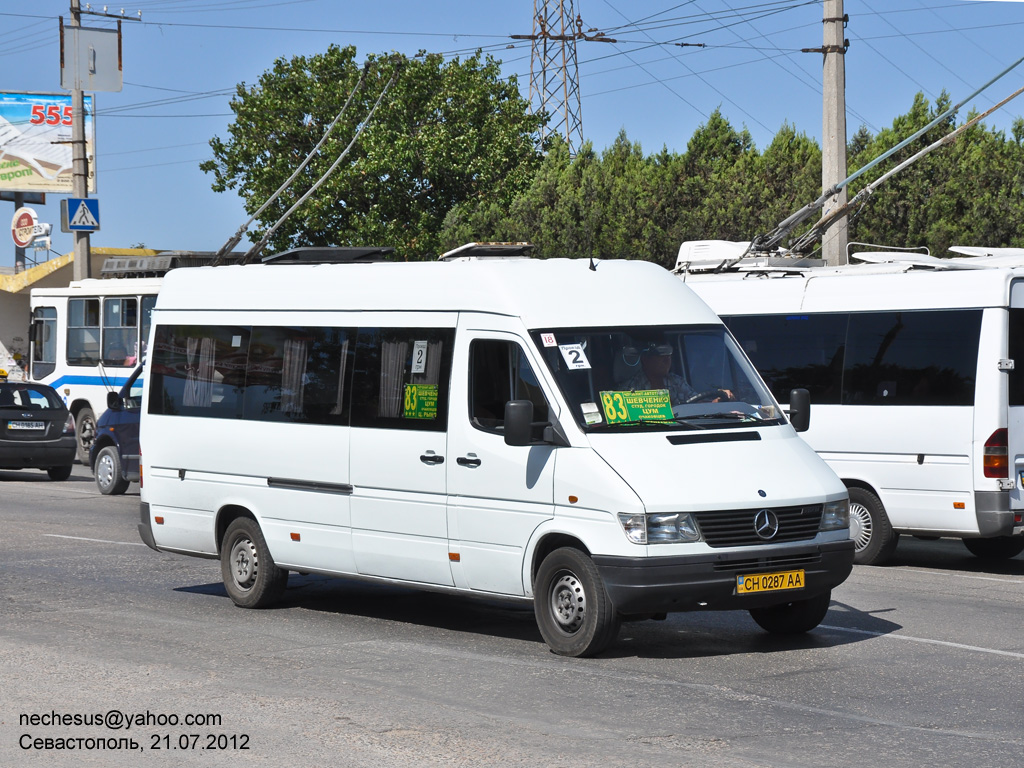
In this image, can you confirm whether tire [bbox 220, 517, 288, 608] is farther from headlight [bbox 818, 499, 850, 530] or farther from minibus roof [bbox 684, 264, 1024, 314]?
minibus roof [bbox 684, 264, 1024, 314]

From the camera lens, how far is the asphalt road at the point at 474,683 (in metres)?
6.69

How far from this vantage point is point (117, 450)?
21672 millimetres

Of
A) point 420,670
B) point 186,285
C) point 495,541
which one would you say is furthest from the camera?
point 186,285

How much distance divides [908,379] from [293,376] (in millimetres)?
5928

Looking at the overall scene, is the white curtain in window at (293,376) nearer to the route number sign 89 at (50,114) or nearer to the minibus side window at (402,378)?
the minibus side window at (402,378)

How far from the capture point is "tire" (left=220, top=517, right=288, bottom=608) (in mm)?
11000

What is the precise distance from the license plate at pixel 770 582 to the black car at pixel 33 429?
17.9 metres

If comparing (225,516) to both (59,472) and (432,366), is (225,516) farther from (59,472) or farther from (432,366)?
(59,472)

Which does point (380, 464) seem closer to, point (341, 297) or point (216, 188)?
point (341, 297)

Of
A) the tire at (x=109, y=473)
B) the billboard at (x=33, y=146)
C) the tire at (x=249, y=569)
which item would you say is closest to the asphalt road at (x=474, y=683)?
the tire at (x=249, y=569)

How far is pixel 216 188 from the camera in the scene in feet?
161

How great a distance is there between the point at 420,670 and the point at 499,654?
2.29 ft

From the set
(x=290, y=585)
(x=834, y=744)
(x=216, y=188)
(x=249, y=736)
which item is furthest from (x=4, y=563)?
(x=216, y=188)

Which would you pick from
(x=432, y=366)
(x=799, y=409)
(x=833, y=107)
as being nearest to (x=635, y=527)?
(x=432, y=366)
